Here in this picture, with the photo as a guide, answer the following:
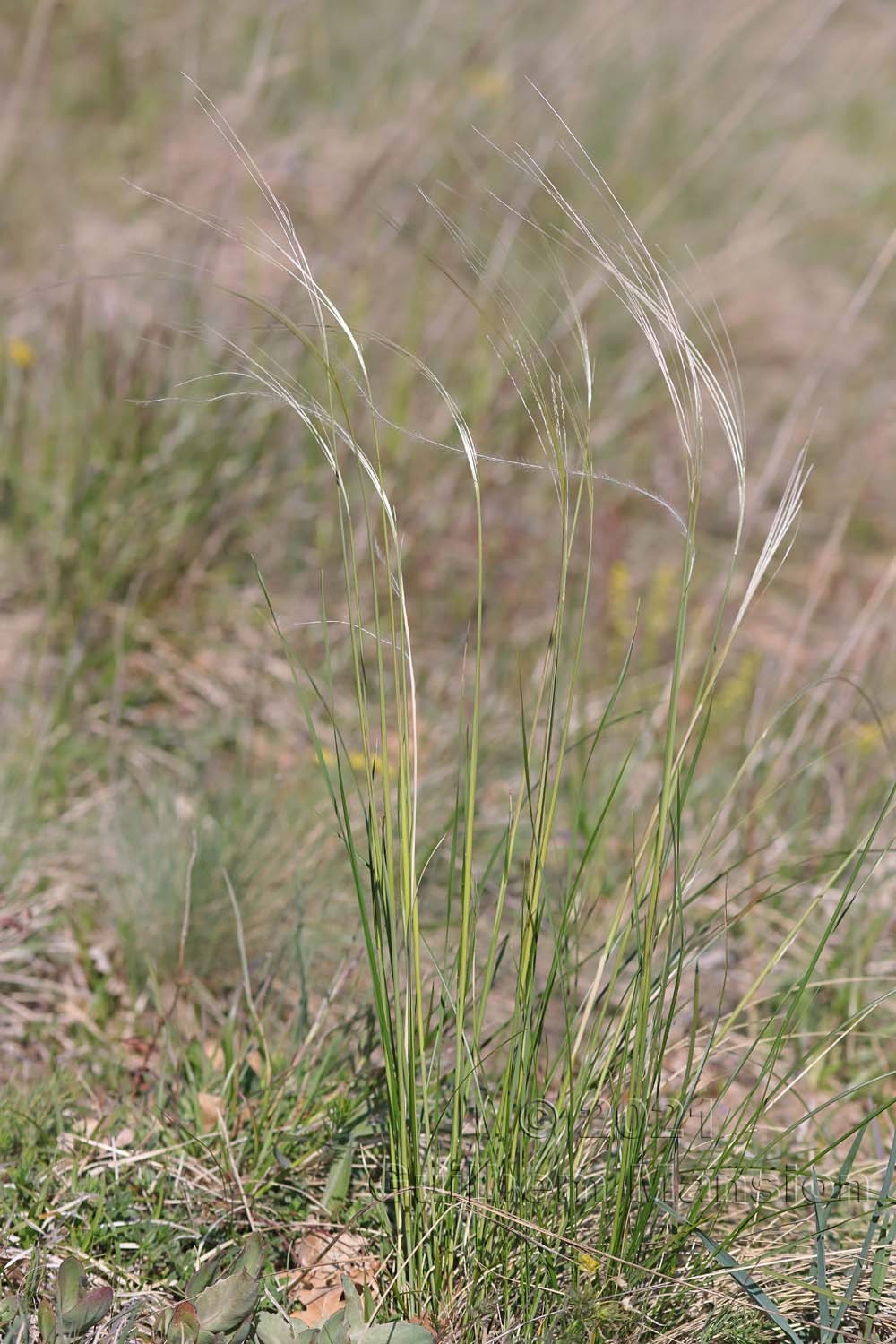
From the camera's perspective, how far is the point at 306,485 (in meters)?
2.79

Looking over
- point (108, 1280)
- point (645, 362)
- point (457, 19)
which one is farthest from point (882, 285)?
point (108, 1280)

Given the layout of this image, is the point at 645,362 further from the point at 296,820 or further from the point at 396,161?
the point at 296,820

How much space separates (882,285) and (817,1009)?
11.5ft

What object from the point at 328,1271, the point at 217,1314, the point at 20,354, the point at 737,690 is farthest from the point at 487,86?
the point at 217,1314

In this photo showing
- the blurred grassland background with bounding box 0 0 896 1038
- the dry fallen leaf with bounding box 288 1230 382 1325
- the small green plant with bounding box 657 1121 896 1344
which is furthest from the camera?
the blurred grassland background with bounding box 0 0 896 1038

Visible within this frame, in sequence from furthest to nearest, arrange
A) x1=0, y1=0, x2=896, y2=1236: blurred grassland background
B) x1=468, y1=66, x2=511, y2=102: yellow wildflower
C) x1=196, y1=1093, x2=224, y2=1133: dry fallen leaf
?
x1=468, y1=66, x2=511, y2=102: yellow wildflower < x1=0, y1=0, x2=896, y2=1236: blurred grassland background < x1=196, y1=1093, x2=224, y2=1133: dry fallen leaf

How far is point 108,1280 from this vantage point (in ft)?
4.35

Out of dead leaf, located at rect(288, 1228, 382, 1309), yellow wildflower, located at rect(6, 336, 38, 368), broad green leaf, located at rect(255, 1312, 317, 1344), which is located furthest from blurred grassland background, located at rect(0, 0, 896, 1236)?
broad green leaf, located at rect(255, 1312, 317, 1344)

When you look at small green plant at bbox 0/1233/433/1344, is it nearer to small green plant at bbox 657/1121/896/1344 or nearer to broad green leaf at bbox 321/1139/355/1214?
broad green leaf at bbox 321/1139/355/1214

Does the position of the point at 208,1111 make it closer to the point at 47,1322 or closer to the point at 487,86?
the point at 47,1322

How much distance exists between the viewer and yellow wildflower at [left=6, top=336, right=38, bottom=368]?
2.58 metres

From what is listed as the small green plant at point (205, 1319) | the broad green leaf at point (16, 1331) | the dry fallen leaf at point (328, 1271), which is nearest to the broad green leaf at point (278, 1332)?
the small green plant at point (205, 1319)

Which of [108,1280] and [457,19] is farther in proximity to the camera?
[457,19]

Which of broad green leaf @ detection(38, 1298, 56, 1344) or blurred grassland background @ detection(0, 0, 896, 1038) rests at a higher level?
blurred grassland background @ detection(0, 0, 896, 1038)
